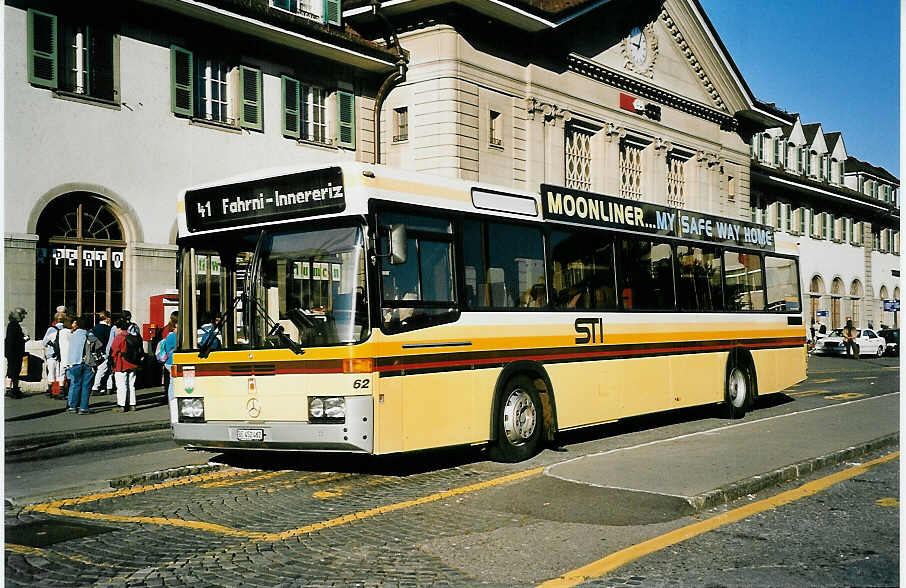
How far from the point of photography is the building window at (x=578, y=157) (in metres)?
35.0

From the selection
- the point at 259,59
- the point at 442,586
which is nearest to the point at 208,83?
the point at 259,59

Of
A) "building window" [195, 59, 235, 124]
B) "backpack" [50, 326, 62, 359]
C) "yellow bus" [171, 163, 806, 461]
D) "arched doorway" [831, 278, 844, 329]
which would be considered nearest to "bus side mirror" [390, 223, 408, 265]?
"yellow bus" [171, 163, 806, 461]

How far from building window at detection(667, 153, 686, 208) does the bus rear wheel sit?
25566 mm

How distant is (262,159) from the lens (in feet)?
83.6

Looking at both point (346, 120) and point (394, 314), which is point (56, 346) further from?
point (394, 314)

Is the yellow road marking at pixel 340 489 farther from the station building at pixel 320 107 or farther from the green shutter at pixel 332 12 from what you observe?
the green shutter at pixel 332 12

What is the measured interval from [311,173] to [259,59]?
17.2 m

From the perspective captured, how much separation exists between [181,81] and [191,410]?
15.4 m

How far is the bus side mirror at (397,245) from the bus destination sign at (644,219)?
284 cm

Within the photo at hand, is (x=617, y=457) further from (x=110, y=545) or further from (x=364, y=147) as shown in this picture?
(x=364, y=147)

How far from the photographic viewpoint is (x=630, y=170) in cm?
3834

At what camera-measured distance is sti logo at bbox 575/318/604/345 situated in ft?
38.9

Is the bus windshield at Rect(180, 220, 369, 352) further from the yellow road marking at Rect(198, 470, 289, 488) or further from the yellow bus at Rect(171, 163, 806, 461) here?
the yellow road marking at Rect(198, 470, 289, 488)

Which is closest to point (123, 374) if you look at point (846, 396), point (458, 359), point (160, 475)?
point (160, 475)
